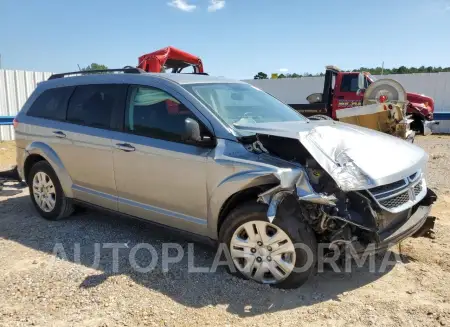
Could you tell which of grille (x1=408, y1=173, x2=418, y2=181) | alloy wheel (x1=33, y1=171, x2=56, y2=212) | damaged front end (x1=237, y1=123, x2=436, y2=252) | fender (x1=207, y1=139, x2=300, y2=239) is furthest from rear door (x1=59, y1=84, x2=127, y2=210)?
grille (x1=408, y1=173, x2=418, y2=181)

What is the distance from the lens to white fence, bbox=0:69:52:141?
12.5 meters

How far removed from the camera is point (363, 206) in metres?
3.18

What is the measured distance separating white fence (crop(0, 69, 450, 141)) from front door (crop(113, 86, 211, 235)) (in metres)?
9.82

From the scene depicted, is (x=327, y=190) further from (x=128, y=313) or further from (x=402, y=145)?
(x=128, y=313)

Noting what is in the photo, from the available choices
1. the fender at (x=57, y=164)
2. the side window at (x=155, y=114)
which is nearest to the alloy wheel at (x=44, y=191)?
the fender at (x=57, y=164)

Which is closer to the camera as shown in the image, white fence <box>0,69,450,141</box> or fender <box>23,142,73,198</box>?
fender <box>23,142,73,198</box>

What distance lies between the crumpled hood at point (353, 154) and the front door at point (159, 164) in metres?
0.59

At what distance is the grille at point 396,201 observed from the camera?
3268mm

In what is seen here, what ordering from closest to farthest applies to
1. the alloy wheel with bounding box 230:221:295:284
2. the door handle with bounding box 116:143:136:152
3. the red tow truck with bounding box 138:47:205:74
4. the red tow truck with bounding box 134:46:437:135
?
the alloy wheel with bounding box 230:221:295:284 < the door handle with bounding box 116:143:136:152 < the red tow truck with bounding box 138:47:205:74 < the red tow truck with bounding box 134:46:437:135

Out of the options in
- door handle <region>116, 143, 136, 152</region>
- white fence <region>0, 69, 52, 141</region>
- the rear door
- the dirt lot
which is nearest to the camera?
the dirt lot

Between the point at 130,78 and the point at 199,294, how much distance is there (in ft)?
7.81

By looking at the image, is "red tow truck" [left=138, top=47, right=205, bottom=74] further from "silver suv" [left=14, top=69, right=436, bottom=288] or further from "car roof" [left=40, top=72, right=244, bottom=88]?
"silver suv" [left=14, top=69, right=436, bottom=288]

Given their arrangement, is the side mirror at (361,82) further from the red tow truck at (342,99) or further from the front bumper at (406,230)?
the front bumper at (406,230)

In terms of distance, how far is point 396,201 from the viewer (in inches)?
132
